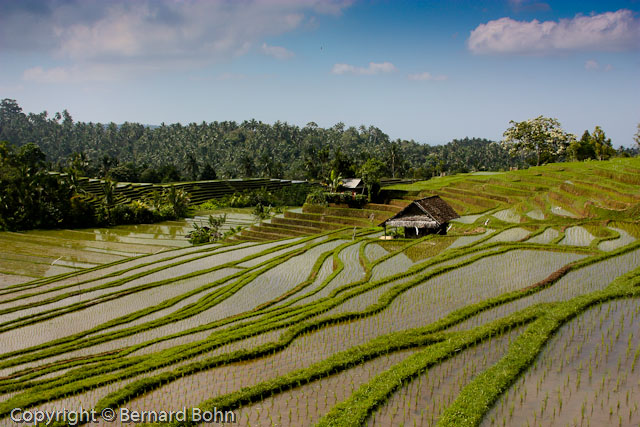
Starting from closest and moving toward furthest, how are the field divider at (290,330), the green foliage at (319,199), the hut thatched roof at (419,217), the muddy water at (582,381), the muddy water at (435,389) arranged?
the muddy water at (582,381) → the muddy water at (435,389) → the field divider at (290,330) → the hut thatched roof at (419,217) → the green foliage at (319,199)

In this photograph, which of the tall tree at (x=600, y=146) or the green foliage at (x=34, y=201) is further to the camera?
the tall tree at (x=600, y=146)

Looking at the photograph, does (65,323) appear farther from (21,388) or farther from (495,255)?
(495,255)

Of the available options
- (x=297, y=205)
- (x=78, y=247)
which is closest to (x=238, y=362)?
(x=78, y=247)

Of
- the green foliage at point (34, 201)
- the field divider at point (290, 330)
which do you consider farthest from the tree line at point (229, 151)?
the field divider at point (290, 330)

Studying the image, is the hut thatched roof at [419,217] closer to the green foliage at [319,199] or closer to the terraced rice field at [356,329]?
the terraced rice field at [356,329]

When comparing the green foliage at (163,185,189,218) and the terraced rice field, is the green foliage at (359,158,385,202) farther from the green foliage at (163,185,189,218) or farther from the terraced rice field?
the green foliage at (163,185,189,218)

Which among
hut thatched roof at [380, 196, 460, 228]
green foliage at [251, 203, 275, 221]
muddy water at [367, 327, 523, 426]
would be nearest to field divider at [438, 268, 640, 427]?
muddy water at [367, 327, 523, 426]
